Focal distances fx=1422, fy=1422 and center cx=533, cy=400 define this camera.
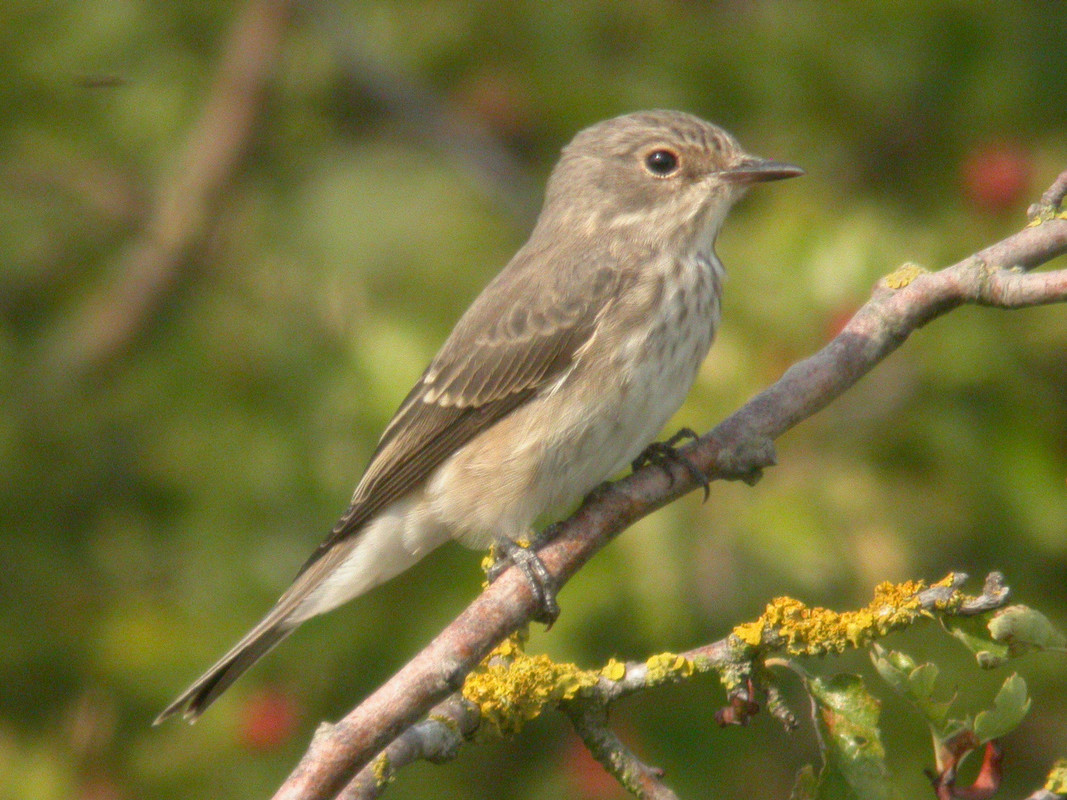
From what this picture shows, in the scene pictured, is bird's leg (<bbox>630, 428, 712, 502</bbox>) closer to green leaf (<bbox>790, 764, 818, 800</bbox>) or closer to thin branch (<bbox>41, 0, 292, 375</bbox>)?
green leaf (<bbox>790, 764, 818, 800</bbox>)

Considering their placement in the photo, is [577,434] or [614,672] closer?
[614,672]

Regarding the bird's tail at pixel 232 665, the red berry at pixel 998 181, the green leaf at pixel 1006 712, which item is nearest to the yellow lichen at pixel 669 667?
the green leaf at pixel 1006 712

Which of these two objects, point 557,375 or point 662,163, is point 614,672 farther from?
point 662,163

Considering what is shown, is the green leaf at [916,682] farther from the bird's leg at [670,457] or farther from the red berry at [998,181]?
the red berry at [998,181]

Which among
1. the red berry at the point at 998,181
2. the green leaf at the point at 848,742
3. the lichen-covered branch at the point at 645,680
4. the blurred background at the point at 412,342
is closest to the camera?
the green leaf at the point at 848,742

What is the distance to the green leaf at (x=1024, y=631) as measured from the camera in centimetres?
232

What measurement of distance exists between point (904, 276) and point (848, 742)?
56.2 inches

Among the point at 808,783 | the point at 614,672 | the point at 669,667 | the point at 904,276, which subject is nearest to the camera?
the point at 808,783

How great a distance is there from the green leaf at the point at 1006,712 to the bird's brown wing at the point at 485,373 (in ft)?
6.43

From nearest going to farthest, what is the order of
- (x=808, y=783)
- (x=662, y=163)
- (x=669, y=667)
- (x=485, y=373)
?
(x=808, y=783), (x=669, y=667), (x=485, y=373), (x=662, y=163)

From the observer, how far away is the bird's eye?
446 centimetres

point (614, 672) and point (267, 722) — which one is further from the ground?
point (267, 722)

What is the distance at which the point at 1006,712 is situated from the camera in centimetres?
225

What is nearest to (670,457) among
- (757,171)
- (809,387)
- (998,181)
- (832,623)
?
(809,387)
